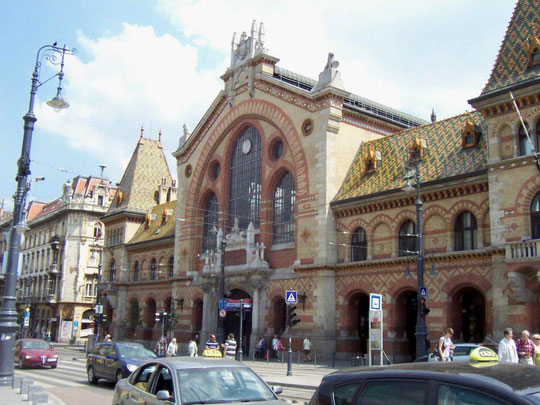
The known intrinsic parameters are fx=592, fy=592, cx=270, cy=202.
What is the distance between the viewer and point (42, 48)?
62.4 feet

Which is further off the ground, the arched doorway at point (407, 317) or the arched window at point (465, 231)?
the arched window at point (465, 231)

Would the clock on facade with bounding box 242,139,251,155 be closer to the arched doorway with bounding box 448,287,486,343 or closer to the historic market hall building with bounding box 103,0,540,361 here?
the historic market hall building with bounding box 103,0,540,361

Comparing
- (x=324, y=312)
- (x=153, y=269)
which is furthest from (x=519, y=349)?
(x=153, y=269)

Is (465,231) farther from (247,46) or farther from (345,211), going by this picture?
(247,46)

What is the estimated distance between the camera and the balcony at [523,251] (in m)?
23.9

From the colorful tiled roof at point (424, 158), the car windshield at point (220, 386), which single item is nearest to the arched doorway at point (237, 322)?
the colorful tiled roof at point (424, 158)

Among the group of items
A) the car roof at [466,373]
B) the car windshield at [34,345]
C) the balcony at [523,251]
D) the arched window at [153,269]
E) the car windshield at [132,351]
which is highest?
the arched window at [153,269]

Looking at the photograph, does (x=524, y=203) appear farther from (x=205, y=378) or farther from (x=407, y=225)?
(x=205, y=378)

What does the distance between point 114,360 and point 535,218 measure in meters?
17.9

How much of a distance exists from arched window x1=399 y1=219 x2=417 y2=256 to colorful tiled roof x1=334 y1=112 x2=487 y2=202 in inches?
84.3

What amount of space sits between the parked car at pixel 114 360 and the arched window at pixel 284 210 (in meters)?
18.2

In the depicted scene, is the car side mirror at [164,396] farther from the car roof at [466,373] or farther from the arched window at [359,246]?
the arched window at [359,246]

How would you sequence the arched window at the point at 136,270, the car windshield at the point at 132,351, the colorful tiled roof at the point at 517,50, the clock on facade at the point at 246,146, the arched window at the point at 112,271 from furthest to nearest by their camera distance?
1. the arched window at the point at 112,271
2. the arched window at the point at 136,270
3. the clock on facade at the point at 246,146
4. the colorful tiled roof at the point at 517,50
5. the car windshield at the point at 132,351

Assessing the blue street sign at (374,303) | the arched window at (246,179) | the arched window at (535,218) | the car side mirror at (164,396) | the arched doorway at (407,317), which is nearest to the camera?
the car side mirror at (164,396)
